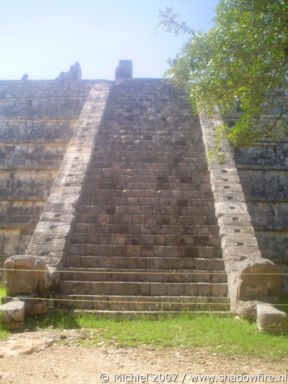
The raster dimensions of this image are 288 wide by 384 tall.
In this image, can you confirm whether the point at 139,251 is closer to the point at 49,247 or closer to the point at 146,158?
the point at 49,247

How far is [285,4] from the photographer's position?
5633 millimetres

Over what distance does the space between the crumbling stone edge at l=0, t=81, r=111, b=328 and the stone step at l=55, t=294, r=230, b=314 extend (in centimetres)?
39

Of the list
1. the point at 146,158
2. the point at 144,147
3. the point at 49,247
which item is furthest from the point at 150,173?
the point at 49,247

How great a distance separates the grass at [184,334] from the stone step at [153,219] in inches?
103

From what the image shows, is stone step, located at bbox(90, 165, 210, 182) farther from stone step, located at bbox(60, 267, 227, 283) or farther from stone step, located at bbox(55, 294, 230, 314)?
stone step, located at bbox(55, 294, 230, 314)

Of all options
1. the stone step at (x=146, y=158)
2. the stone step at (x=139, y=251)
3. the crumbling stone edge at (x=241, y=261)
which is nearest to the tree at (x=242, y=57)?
the crumbling stone edge at (x=241, y=261)

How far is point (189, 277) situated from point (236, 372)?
275 cm

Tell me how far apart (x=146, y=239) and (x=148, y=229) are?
33cm

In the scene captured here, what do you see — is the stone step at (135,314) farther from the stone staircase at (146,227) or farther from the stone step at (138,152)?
the stone step at (138,152)

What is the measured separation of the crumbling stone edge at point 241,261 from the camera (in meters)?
5.38

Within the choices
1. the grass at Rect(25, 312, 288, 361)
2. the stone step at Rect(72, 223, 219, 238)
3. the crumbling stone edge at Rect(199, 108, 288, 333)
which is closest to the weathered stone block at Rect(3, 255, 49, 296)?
the grass at Rect(25, 312, 288, 361)

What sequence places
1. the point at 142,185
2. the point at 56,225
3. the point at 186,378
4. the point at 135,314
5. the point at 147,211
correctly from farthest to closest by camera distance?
the point at 142,185
the point at 147,211
the point at 56,225
the point at 135,314
the point at 186,378

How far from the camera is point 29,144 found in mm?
11086

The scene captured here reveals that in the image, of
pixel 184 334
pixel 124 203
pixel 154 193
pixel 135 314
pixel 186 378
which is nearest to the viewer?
pixel 186 378
